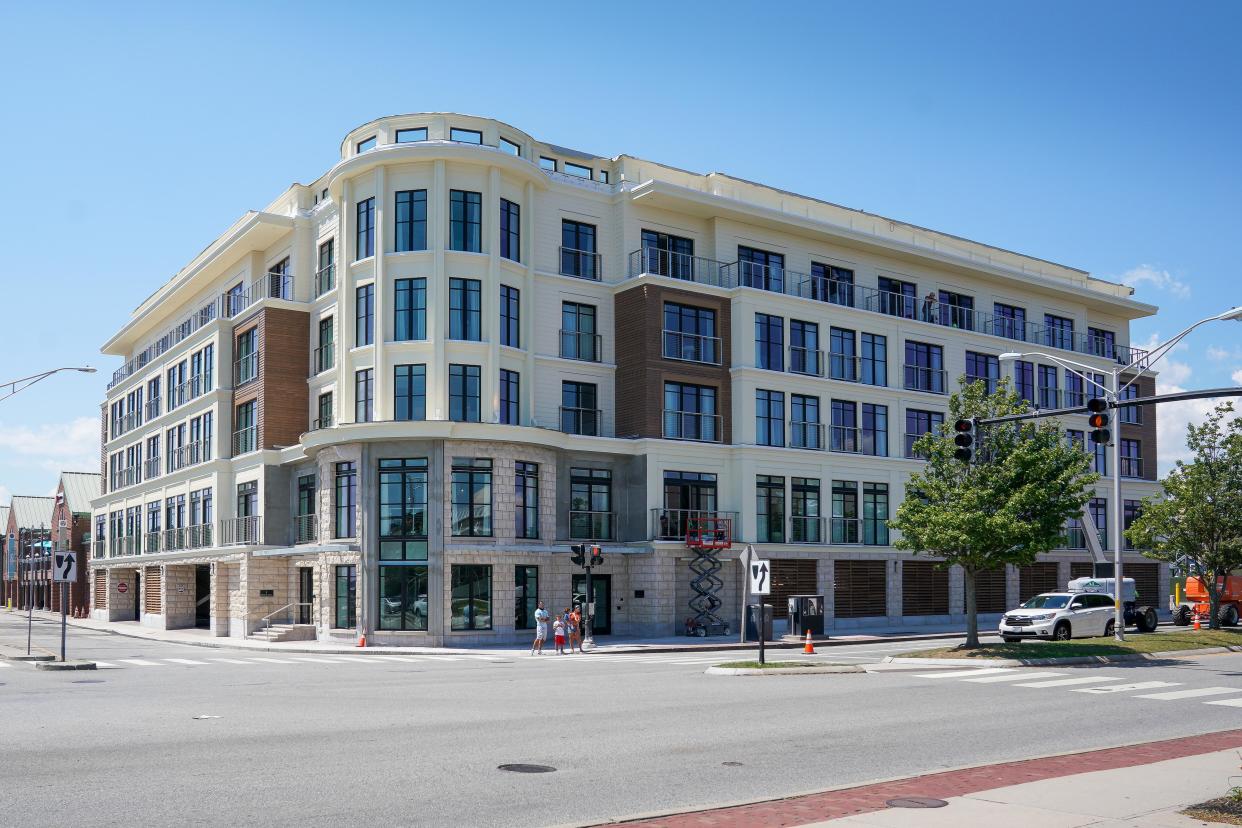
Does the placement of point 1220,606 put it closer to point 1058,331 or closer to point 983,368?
point 983,368

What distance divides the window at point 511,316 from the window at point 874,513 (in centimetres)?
1813

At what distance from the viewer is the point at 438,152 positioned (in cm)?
4259

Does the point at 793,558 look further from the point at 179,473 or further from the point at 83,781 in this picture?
the point at 83,781

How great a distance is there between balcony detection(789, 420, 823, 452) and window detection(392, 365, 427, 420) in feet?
54.2

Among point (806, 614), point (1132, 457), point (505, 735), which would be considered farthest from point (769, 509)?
point (505, 735)

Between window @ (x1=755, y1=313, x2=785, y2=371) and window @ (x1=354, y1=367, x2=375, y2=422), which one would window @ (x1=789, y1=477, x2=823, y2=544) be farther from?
window @ (x1=354, y1=367, x2=375, y2=422)

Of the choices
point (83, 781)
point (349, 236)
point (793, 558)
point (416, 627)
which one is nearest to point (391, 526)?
point (416, 627)

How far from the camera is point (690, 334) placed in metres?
47.9

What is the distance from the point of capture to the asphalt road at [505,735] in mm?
11320

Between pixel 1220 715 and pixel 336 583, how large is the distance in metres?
31.9

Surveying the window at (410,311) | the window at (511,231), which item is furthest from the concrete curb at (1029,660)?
the window at (511,231)

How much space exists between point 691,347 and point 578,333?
4.68 meters

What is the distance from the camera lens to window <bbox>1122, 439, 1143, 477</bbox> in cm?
6662

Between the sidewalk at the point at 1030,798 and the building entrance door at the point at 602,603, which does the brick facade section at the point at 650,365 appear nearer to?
the building entrance door at the point at 602,603
